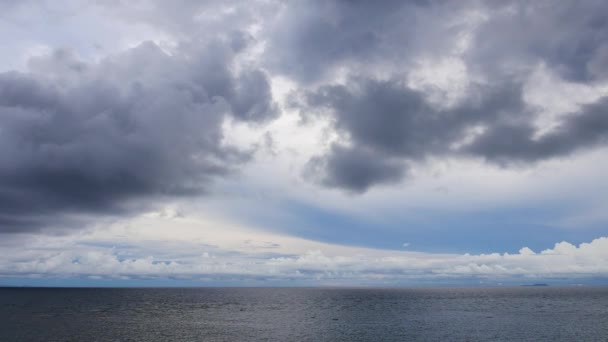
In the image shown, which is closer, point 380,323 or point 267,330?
point 267,330

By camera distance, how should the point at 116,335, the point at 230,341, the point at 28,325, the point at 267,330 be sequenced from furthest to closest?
the point at 28,325 → the point at 267,330 → the point at 116,335 → the point at 230,341

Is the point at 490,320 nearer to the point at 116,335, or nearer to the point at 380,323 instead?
the point at 380,323

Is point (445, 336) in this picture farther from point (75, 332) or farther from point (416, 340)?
point (75, 332)

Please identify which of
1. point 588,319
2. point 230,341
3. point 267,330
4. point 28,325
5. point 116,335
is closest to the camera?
point 230,341

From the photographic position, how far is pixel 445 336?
96.2 meters

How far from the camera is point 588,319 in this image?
431 ft

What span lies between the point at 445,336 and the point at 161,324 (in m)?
75.1

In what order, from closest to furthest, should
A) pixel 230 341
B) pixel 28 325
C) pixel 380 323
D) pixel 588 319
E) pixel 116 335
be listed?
pixel 230 341, pixel 116 335, pixel 28 325, pixel 380 323, pixel 588 319

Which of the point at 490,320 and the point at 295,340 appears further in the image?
the point at 490,320

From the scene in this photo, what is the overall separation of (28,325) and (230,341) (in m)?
64.2

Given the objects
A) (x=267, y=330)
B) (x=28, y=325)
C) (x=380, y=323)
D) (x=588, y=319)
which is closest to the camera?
(x=267, y=330)

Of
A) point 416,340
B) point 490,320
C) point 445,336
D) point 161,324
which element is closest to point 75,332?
point 161,324

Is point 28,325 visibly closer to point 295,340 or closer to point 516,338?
point 295,340

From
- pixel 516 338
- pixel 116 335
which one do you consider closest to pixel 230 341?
pixel 116 335
